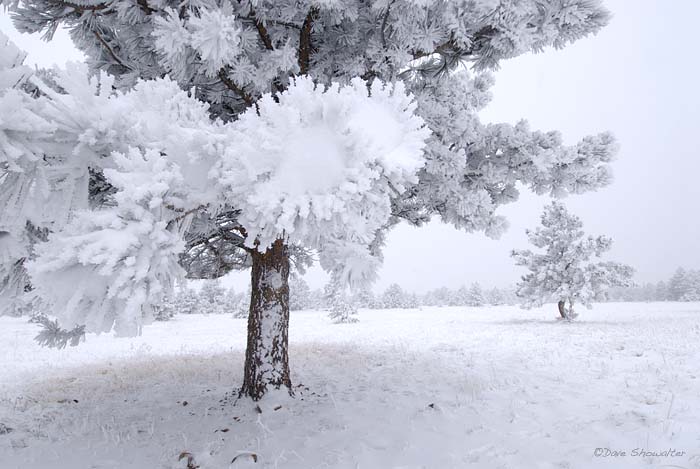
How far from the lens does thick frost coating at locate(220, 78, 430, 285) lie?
153cm

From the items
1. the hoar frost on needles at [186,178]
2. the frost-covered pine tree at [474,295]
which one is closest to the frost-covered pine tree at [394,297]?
the frost-covered pine tree at [474,295]

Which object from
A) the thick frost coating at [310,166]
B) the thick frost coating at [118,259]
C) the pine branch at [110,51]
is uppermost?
the pine branch at [110,51]

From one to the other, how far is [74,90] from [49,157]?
36 cm

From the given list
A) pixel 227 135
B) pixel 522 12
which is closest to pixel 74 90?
pixel 227 135

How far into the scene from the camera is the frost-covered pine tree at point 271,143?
58.2 inches

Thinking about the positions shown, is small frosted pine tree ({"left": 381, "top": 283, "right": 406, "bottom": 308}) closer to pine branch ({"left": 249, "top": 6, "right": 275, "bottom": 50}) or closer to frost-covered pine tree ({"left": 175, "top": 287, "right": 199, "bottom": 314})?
frost-covered pine tree ({"left": 175, "top": 287, "right": 199, "bottom": 314})

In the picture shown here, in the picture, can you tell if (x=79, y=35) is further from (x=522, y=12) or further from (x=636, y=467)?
(x=636, y=467)

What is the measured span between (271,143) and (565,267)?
21.0 meters

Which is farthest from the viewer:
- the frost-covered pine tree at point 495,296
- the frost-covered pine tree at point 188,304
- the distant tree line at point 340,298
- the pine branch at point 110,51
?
the frost-covered pine tree at point 495,296

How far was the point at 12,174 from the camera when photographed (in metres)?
1.57

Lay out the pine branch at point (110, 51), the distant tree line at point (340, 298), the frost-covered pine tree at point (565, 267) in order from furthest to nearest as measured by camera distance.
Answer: the distant tree line at point (340, 298) → the frost-covered pine tree at point (565, 267) → the pine branch at point (110, 51)

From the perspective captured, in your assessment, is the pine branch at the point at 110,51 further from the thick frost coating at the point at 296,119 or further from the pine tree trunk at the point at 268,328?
the pine tree trunk at the point at 268,328

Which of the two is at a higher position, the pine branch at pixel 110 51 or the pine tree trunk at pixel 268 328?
the pine branch at pixel 110 51

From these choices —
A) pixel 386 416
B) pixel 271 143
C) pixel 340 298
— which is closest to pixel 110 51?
pixel 271 143
